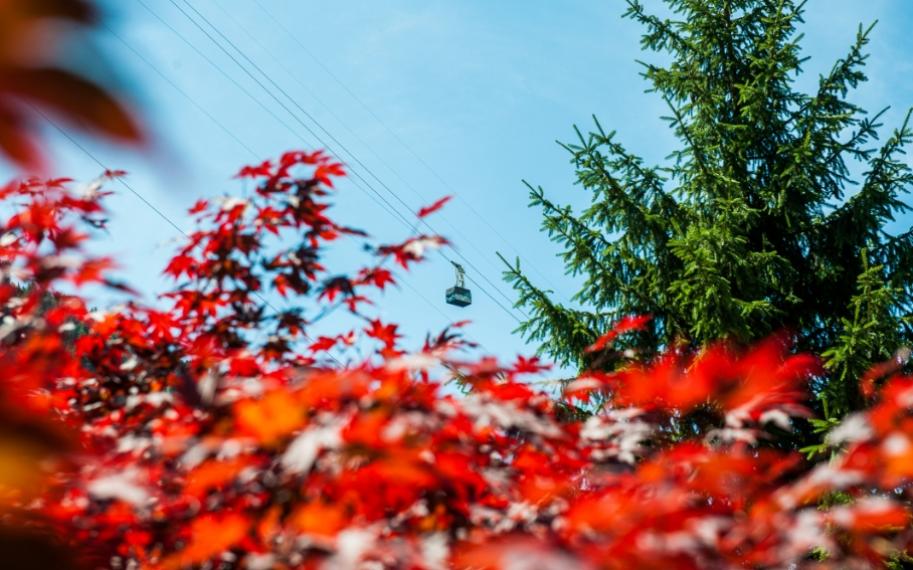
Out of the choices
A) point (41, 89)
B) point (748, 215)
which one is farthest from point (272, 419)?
point (748, 215)

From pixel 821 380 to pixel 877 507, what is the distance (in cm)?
783

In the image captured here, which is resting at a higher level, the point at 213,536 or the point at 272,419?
the point at 272,419

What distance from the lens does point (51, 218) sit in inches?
138

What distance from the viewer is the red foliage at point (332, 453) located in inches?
73.6

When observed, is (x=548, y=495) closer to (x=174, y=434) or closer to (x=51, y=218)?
(x=174, y=434)

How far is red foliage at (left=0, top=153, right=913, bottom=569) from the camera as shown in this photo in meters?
1.87

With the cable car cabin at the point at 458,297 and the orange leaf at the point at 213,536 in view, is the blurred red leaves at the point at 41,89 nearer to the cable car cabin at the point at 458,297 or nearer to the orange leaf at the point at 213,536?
the orange leaf at the point at 213,536

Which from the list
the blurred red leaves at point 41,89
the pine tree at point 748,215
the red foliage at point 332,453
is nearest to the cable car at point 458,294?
the pine tree at point 748,215

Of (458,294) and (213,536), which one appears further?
(458,294)

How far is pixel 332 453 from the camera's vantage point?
2006 mm

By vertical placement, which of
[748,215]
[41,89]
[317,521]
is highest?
[748,215]

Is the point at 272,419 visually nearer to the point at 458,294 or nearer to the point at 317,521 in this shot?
the point at 317,521

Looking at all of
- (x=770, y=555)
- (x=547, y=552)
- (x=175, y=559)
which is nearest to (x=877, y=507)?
(x=770, y=555)

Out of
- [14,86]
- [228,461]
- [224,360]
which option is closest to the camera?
[14,86]
